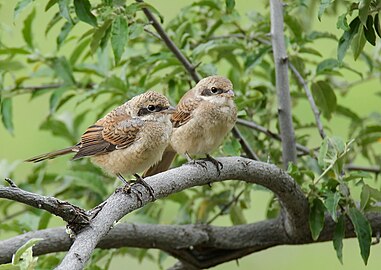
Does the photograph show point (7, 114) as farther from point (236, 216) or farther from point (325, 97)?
point (325, 97)

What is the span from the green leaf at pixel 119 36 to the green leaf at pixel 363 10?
1.12 metres

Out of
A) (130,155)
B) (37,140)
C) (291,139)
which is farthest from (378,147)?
(130,155)

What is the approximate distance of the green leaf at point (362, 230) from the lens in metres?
3.77

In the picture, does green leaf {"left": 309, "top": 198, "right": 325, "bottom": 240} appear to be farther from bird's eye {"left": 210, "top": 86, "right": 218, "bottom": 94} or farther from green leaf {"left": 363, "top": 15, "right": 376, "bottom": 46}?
green leaf {"left": 363, "top": 15, "right": 376, "bottom": 46}

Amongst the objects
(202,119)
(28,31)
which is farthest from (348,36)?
(28,31)

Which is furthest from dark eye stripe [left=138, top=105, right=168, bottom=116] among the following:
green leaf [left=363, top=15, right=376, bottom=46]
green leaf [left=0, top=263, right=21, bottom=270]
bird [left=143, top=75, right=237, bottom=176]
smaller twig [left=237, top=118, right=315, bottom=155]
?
green leaf [left=0, top=263, right=21, bottom=270]

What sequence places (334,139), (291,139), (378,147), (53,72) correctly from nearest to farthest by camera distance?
(334,139) → (291,139) → (53,72) → (378,147)

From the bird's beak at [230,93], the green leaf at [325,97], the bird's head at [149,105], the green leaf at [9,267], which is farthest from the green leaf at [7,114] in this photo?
the green leaf at [9,267]

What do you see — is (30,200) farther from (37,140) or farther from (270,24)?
(37,140)

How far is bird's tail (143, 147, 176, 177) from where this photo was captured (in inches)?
170

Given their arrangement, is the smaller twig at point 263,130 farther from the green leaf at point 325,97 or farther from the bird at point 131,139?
the bird at point 131,139

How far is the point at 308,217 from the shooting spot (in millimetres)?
4031

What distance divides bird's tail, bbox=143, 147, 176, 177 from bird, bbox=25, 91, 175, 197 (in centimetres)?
30

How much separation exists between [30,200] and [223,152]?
6.52 feet
